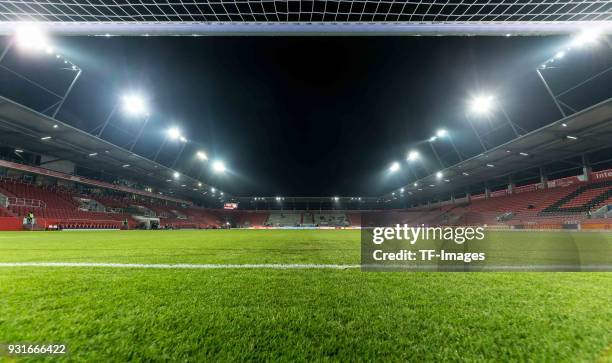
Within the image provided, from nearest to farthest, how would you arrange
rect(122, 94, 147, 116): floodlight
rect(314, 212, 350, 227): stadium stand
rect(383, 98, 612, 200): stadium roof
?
rect(383, 98, 612, 200): stadium roof < rect(122, 94, 147, 116): floodlight < rect(314, 212, 350, 227): stadium stand

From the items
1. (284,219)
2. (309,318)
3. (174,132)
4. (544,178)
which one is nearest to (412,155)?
(544,178)

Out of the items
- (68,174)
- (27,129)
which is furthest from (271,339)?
(68,174)

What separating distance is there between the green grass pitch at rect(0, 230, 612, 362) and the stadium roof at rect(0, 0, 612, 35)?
3.01 metres

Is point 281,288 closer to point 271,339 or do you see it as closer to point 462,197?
point 271,339

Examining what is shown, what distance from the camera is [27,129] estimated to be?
19.3 m

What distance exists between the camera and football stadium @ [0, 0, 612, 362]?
1570 mm

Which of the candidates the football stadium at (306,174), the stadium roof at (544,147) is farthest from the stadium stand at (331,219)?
the stadium roof at (544,147)

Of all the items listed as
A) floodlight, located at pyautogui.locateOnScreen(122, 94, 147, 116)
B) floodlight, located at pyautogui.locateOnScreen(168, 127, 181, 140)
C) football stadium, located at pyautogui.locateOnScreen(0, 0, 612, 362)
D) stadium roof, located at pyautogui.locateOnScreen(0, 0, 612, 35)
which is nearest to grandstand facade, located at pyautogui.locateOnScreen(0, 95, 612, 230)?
football stadium, located at pyautogui.locateOnScreen(0, 0, 612, 362)

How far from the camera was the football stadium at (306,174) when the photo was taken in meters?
1.57

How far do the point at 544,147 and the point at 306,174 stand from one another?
37.2 metres

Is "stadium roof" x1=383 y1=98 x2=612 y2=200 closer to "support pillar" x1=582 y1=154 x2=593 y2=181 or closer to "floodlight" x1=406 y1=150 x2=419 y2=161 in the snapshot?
"support pillar" x1=582 y1=154 x2=593 y2=181

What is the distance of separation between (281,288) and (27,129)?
26.6 metres

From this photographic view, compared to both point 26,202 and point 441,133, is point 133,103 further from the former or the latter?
point 441,133

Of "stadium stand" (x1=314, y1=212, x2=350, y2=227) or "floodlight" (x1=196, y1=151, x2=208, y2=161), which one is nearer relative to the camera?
"floodlight" (x1=196, y1=151, x2=208, y2=161)
